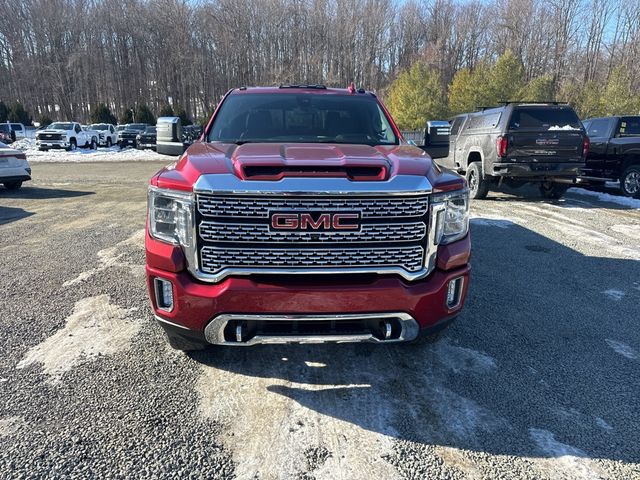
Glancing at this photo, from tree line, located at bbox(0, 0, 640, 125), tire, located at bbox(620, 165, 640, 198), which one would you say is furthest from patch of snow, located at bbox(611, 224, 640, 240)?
tree line, located at bbox(0, 0, 640, 125)

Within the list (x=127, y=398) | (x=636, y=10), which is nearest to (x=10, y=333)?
(x=127, y=398)

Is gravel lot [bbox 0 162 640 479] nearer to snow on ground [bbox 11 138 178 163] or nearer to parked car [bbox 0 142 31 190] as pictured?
parked car [bbox 0 142 31 190]

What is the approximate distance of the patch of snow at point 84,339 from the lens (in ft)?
10.3

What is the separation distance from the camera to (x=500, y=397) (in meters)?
2.81

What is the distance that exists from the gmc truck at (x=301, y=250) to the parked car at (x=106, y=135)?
34.4m

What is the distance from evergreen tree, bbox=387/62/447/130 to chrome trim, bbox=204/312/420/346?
36067 millimetres

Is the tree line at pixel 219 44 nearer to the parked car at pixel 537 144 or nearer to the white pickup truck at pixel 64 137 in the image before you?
the white pickup truck at pixel 64 137

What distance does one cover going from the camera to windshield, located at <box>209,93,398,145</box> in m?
3.83

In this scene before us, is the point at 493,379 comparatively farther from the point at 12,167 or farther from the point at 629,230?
the point at 12,167

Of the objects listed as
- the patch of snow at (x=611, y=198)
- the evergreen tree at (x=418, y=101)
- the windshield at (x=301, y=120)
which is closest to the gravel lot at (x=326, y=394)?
the windshield at (x=301, y=120)

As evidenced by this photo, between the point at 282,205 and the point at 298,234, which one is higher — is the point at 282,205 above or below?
above

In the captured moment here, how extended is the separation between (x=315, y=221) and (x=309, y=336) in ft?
2.17

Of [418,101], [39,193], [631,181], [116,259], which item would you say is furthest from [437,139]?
[418,101]

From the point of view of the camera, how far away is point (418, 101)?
37188 mm
